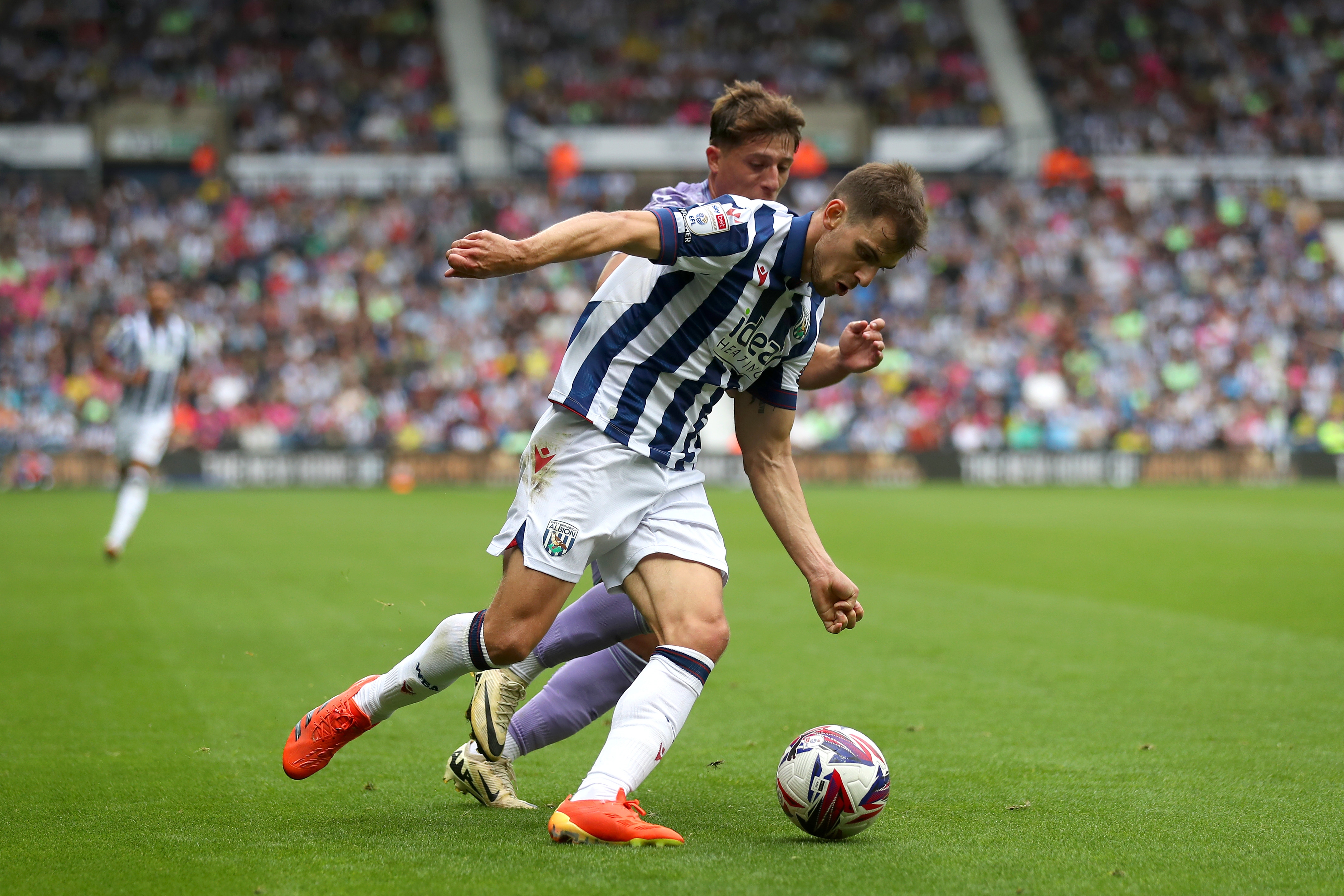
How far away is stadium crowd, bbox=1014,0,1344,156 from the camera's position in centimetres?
3578

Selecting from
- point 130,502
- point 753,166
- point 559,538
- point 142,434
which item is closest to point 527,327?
point 142,434

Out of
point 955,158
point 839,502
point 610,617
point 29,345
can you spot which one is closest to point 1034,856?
point 610,617

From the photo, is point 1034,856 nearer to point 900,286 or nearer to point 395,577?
point 395,577

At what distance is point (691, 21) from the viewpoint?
123 feet

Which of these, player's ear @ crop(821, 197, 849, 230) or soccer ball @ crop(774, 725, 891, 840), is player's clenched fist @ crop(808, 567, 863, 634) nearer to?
soccer ball @ crop(774, 725, 891, 840)

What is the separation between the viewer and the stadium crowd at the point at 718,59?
35281 mm

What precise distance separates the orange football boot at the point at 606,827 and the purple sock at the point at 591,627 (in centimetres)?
76

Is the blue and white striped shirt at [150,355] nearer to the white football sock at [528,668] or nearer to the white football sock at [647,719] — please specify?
the white football sock at [528,668]

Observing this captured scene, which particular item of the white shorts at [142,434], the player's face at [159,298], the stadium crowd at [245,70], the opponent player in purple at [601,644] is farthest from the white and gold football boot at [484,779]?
the stadium crowd at [245,70]

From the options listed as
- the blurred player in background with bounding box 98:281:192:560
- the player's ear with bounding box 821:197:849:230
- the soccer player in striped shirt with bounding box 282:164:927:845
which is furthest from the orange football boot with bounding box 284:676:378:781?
the blurred player in background with bounding box 98:281:192:560

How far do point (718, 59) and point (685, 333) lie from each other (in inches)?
1336

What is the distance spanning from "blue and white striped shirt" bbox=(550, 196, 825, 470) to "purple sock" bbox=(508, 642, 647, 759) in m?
0.84

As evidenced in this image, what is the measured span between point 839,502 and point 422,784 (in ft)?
54.5

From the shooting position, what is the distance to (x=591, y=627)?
4.63 meters
